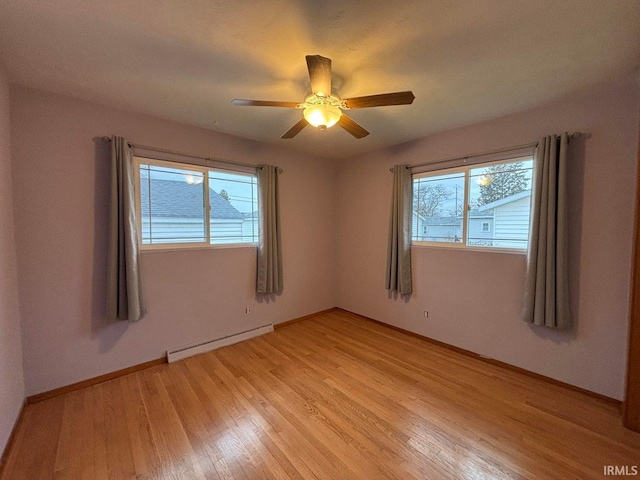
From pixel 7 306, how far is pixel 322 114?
99.4 inches

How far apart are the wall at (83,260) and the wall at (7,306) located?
0.11 meters

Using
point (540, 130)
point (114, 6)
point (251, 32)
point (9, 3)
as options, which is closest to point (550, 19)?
point (540, 130)

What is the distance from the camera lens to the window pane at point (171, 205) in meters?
2.61

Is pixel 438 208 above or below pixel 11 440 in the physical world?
above

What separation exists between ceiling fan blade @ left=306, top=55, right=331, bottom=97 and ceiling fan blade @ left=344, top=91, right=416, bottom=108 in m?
0.19

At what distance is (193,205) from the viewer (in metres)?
2.92

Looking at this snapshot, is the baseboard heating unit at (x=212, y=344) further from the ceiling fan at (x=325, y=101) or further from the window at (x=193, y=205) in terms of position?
the ceiling fan at (x=325, y=101)

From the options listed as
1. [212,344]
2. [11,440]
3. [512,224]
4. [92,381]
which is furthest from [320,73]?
[92,381]

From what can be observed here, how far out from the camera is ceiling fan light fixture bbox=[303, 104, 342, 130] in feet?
5.69

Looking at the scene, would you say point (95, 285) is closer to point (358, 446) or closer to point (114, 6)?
point (114, 6)

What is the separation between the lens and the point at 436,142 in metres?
3.09

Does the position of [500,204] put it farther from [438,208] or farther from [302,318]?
[302,318]

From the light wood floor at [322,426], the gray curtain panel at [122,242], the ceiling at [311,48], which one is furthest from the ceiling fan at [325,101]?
the light wood floor at [322,426]

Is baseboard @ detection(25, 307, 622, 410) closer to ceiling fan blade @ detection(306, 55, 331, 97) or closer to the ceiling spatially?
the ceiling
